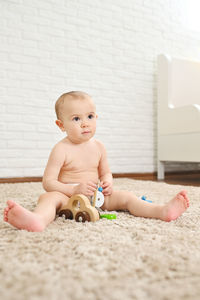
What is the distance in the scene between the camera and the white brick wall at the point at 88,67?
6.58 feet

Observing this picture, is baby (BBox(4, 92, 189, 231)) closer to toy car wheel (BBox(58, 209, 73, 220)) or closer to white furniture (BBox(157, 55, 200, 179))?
toy car wheel (BBox(58, 209, 73, 220))

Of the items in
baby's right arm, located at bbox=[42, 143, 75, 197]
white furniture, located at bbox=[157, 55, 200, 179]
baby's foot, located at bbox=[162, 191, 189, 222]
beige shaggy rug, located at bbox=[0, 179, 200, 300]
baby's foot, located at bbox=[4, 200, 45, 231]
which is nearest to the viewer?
beige shaggy rug, located at bbox=[0, 179, 200, 300]

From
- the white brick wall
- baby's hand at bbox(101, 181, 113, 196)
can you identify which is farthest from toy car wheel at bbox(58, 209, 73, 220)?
the white brick wall

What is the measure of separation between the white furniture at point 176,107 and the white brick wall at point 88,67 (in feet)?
0.63

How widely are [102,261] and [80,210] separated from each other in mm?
307

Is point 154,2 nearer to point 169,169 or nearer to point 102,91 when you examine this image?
point 102,91

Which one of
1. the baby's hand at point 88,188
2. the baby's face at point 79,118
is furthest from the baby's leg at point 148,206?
the baby's face at point 79,118

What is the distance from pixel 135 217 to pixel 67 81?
1555mm

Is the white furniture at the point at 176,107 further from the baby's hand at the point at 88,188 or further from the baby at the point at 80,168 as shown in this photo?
the baby's hand at the point at 88,188

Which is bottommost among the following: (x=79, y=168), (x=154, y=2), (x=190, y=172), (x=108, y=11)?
(x=190, y=172)

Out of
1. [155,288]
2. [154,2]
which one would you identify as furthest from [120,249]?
[154,2]

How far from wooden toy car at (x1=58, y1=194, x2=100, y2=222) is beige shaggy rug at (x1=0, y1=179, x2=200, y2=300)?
30mm

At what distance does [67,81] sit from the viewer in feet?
7.21

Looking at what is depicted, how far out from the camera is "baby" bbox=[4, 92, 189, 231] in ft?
2.75
